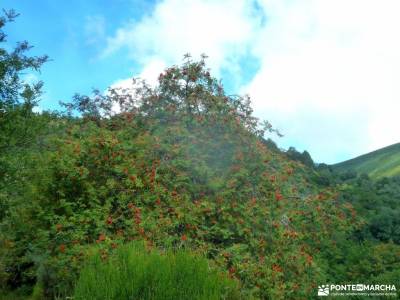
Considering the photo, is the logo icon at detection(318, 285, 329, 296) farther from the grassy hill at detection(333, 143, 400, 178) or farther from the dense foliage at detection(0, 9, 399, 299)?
the grassy hill at detection(333, 143, 400, 178)

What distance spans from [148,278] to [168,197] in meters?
3.67

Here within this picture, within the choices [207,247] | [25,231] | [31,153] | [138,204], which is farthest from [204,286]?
[25,231]

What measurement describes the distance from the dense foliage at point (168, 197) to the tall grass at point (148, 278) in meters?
0.48

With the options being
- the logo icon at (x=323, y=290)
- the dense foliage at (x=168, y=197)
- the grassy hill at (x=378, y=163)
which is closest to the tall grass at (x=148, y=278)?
the dense foliage at (x=168, y=197)

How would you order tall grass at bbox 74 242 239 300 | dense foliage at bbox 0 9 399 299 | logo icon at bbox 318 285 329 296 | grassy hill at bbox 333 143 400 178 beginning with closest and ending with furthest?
tall grass at bbox 74 242 239 300 → dense foliage at bbox 0 9 399 299 → logo icon at bbox 318 285 329 296 → grassy hill at bbox 333 143 400 178

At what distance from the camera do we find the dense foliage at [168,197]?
808cm

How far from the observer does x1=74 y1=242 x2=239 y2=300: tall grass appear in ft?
18.1

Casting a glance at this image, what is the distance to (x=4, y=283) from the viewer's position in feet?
32.6

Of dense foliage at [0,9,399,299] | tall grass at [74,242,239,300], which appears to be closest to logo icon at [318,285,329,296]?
dense foliage at [0,9,399,299]

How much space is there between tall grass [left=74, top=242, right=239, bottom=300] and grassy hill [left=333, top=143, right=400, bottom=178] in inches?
1926

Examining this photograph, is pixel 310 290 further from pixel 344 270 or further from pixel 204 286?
pixel 344 270

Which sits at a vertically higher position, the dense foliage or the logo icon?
the dense foliage

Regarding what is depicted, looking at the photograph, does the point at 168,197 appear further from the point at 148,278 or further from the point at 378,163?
the point at 378,163

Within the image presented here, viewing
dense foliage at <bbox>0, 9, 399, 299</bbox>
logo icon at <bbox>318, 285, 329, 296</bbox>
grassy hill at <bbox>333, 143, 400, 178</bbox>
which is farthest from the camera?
grassy hill at <bbox>333, 143, 400, 178</bbox>
